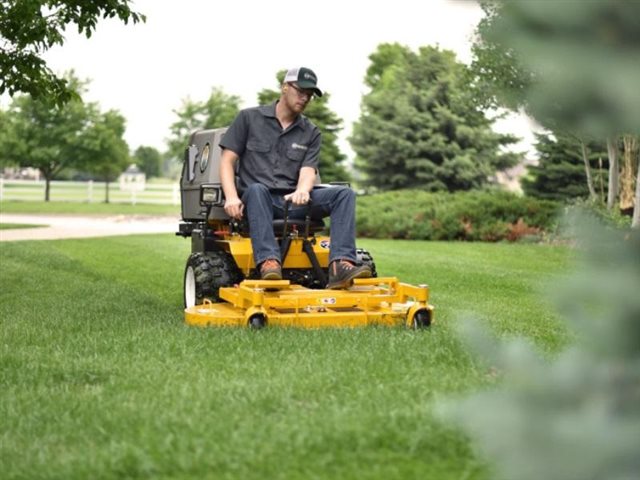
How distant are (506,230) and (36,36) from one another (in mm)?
13611

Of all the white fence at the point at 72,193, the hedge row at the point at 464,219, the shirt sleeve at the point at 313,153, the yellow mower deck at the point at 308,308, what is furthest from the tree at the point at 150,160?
the yellow mower deck at the point at 308,308

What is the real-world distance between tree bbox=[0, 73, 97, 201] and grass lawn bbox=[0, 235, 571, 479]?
37013mm

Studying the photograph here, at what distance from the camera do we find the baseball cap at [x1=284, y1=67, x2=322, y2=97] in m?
7.00

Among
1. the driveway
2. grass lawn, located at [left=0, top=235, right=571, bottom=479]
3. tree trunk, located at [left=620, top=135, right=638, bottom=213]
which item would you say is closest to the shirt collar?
grass lawn, located at [left=0, top=235, right=571, bottom=479]

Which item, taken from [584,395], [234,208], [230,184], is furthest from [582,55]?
[230,184]

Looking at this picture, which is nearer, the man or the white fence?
the man

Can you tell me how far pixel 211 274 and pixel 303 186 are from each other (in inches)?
34.2

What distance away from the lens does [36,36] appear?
31.6 feet

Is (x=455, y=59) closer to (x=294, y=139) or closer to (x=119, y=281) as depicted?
(x=119, y=281)

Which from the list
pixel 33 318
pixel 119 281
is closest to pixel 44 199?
pixel 119 281

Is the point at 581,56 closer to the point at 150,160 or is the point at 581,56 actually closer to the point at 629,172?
the point at 629,172

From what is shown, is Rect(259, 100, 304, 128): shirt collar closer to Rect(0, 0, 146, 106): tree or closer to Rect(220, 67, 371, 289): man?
Rect(220, 67, 371, 289): man

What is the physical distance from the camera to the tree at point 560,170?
28.8 m

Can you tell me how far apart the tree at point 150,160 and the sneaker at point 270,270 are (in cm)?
9080
